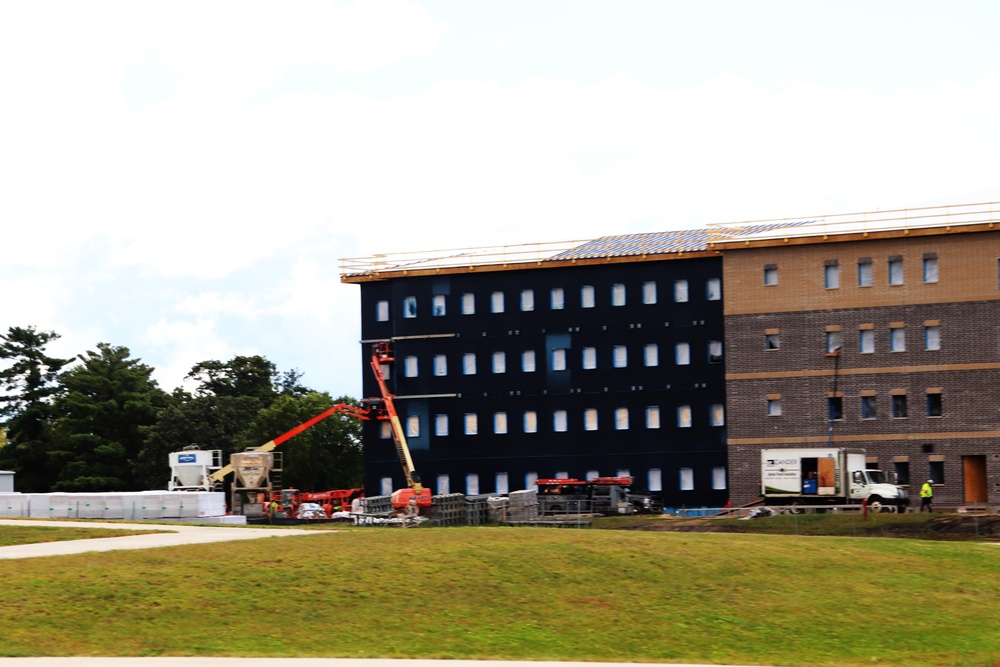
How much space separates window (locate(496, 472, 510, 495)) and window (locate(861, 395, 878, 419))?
2135 centimetres

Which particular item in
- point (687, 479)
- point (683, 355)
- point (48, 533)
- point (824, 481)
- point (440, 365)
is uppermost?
point (440, 365)

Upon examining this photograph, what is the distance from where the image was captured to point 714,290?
3206 inches

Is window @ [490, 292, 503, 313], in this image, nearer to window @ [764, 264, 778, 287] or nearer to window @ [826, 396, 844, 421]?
window @ [764, 264, 778, 287]

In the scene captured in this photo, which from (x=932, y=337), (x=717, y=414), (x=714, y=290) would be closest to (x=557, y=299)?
(x=714, y=290)

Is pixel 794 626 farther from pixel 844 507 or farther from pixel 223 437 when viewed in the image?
pixel 223 437

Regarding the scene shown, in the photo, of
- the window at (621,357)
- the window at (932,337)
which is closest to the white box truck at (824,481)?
the window at (932,337)

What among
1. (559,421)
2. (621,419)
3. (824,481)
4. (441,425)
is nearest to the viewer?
(824,481)

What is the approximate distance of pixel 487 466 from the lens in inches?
3361

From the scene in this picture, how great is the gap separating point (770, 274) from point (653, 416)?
10681 mm

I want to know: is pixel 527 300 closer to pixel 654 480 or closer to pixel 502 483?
pixel 502 483

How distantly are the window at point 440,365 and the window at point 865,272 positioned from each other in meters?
25.2

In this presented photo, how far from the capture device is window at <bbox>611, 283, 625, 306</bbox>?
8325cm

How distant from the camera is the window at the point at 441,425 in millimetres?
86625

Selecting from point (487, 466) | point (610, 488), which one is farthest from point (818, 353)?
point (487, 466)
